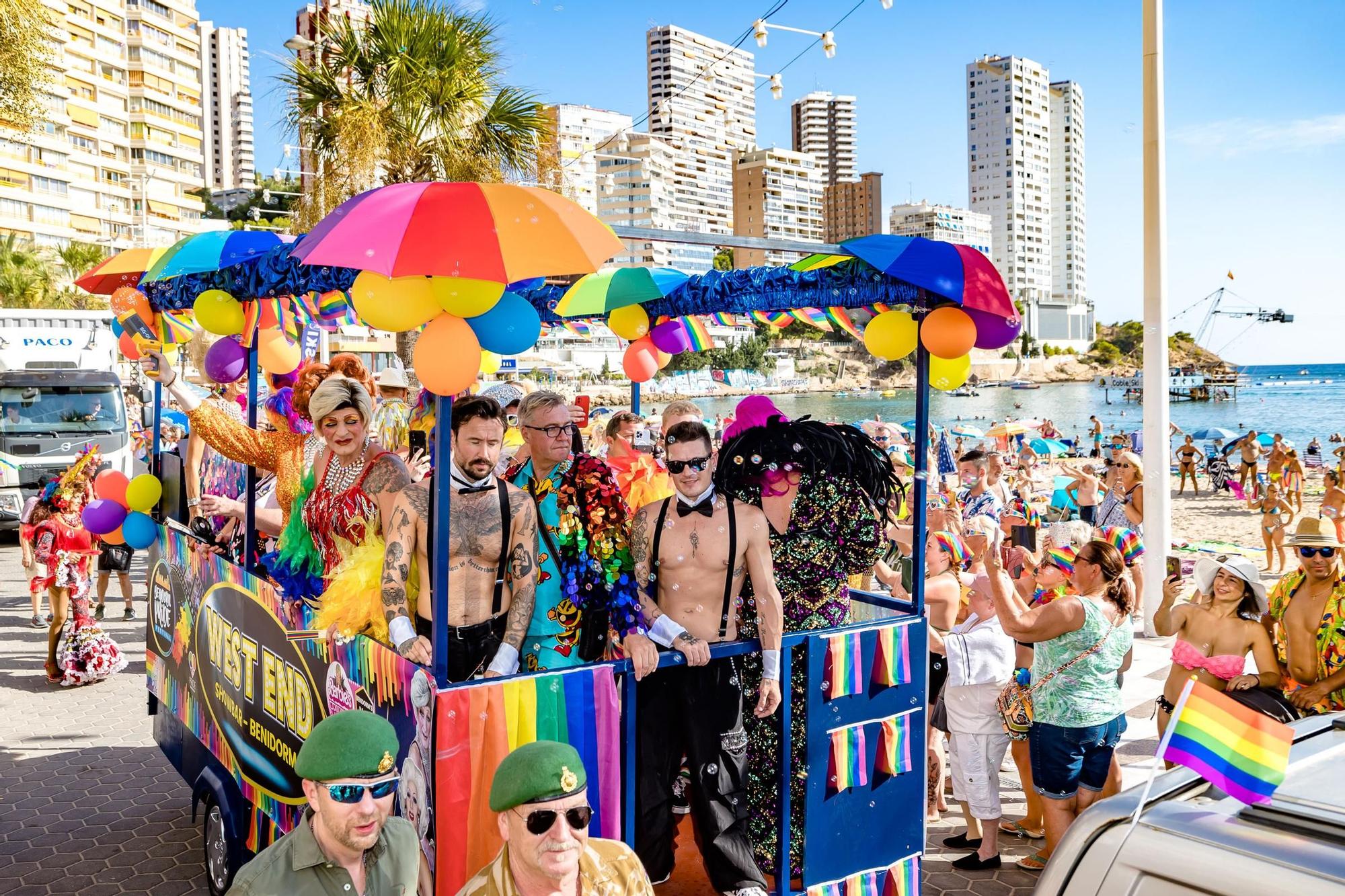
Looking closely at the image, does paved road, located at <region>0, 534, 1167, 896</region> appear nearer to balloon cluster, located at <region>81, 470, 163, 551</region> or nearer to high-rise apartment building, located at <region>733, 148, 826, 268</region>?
balloon cluster, located at <region>81, 470, 163, 551</region>

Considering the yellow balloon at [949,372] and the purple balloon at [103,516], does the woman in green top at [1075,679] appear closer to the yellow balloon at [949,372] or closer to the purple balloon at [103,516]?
the yellow balloon at [949,372]

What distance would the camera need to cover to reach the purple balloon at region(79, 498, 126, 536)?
20.5 ft

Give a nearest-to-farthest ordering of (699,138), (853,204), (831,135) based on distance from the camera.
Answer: (699,138), (853,204), (831,135)

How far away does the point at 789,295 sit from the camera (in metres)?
5.23

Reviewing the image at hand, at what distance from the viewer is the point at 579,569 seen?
13.2 ft

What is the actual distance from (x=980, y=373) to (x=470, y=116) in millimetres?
126127

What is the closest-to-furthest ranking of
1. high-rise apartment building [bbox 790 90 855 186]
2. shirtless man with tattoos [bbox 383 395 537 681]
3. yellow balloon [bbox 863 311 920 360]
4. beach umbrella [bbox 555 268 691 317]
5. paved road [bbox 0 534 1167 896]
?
shirtless man with tattoos [bbox 383 395 537 681] → yellow balloon [bbox 863 311 920 360] → paved road [bbox 0 534 1167 896] → beach umbrella [bbox 555 268 691 317] → high-rise apartment building [bbox 790 90 855 186]

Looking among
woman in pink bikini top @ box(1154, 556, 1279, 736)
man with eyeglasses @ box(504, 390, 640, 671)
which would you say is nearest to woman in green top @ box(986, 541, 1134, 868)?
woman in pink bikini top @ box(1154, 556, 1279, 736)

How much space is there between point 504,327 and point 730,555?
128 cm

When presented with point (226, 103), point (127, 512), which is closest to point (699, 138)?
point (226, 103)

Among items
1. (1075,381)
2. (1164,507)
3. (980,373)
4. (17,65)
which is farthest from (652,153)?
(1164,507)

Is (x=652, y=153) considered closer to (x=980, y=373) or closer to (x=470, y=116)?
(x=980, y=373)

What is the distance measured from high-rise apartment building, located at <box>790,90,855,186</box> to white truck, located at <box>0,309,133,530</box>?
167m

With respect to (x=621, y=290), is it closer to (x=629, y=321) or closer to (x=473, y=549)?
(x=629, y=321)
